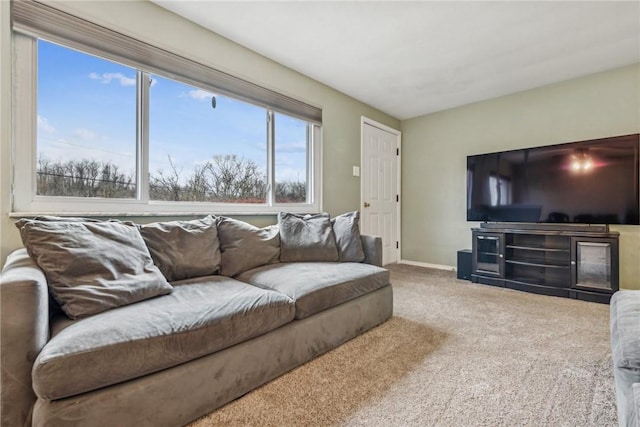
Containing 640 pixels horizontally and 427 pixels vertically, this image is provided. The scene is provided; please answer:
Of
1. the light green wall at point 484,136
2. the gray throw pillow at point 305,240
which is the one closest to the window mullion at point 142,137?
the gray throw pillow at point 305,240

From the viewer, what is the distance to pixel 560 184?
9.93ft

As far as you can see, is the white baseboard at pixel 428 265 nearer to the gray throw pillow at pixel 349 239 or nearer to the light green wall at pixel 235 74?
the light green wall at pixel 235 74

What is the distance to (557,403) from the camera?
130 centimetres

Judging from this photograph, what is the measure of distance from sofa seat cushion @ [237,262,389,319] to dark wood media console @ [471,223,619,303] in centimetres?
182

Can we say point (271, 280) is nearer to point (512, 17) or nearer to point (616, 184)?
point (512, 17)

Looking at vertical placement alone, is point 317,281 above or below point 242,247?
below

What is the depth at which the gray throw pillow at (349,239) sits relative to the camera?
247 cm

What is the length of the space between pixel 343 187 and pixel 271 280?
211cm

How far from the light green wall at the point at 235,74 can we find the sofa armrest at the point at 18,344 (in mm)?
964

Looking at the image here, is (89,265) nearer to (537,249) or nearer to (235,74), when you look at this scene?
(235,74)

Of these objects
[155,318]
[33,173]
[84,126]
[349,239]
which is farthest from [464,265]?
A: [33,173]

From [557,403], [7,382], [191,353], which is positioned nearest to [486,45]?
[557,403]

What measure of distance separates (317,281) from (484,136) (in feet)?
11.0

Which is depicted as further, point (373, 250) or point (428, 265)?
point (428, 265)
